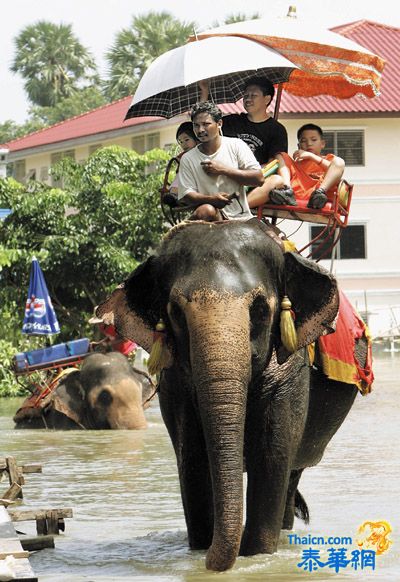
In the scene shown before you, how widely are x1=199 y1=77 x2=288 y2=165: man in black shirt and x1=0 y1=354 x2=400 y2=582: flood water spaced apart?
8.37ft

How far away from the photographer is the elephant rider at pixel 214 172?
343 inches

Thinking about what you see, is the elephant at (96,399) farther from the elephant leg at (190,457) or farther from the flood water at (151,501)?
the elephant leg at (190,457)

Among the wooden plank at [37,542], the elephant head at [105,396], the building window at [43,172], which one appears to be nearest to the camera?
the wooden plank at [37,542]

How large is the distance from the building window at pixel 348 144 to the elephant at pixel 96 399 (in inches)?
896

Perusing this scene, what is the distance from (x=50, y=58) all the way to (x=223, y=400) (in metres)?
67.9

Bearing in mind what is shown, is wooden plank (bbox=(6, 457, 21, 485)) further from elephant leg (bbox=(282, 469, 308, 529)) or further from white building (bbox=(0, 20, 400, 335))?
white building (bbox=(0, 20, 400, 335))

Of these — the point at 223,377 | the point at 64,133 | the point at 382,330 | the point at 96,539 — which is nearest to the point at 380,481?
the point at 96,539

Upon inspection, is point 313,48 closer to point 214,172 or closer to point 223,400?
point 214,172

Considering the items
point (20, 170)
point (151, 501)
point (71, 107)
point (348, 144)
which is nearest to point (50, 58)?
point (71, 107)

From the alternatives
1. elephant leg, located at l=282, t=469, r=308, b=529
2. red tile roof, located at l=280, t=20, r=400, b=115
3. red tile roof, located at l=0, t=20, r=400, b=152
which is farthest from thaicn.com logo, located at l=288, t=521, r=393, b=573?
red tile roof, located at l=0, t=20, r=400, b=152

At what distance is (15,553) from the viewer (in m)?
7.24

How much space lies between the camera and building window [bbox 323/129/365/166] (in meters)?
41.6

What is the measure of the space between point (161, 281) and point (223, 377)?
0.94 meters

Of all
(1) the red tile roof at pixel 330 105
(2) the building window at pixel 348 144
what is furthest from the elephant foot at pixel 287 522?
(2) the building window at pixel 348 144
